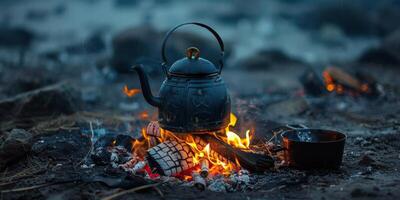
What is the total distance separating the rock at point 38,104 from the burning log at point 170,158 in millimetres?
2807

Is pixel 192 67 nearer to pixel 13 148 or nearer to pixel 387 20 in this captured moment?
pixel 13 148

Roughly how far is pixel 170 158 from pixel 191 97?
2.05 feet

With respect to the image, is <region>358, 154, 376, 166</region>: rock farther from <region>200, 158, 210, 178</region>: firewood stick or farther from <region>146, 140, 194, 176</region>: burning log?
<region>146, 140, 194, 176</region>: burning log

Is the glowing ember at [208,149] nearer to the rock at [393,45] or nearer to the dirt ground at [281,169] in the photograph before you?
the dirt ground at [281,169]

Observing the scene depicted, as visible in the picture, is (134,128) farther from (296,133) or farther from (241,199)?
(241,199)

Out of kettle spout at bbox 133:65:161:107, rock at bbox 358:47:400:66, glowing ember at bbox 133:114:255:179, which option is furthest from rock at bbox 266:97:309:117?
rock at bbox 358:47:400:66

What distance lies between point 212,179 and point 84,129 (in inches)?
94.4

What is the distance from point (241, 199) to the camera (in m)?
3.81

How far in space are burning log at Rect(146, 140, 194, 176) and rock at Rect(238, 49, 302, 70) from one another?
8051mm

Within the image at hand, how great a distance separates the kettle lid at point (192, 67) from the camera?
4388mm

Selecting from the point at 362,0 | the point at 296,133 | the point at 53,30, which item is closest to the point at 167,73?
the point at 296,133

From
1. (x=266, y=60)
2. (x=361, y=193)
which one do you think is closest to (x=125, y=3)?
(x=266, y=60)

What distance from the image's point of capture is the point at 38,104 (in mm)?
6715

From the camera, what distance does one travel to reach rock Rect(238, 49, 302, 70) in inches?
494
